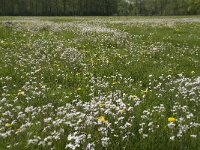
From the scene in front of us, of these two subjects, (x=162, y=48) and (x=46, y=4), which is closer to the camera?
(x=162, y=48)

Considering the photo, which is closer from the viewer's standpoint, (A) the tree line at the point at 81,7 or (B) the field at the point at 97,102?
(B) the field at the point at 97,102

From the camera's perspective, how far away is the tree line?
10456 cm

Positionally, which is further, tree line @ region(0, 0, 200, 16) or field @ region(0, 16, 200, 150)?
tree line @ region(0, 0, 200, 16)

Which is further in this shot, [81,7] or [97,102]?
[81,7]

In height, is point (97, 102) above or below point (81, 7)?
below

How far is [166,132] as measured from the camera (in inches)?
209

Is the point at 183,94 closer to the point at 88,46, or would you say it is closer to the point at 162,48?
the point at 162,48

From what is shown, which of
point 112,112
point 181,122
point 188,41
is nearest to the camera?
point 181,122

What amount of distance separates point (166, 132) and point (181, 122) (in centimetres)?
30

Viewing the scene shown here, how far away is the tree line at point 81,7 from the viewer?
104562 mm

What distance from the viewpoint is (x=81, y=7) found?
113m

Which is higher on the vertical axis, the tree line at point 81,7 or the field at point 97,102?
the tree line at point 81,7

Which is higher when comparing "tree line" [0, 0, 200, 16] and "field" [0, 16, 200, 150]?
"tree line" [0, 0, 200, 16]

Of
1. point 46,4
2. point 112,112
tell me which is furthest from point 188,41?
point 46,4
